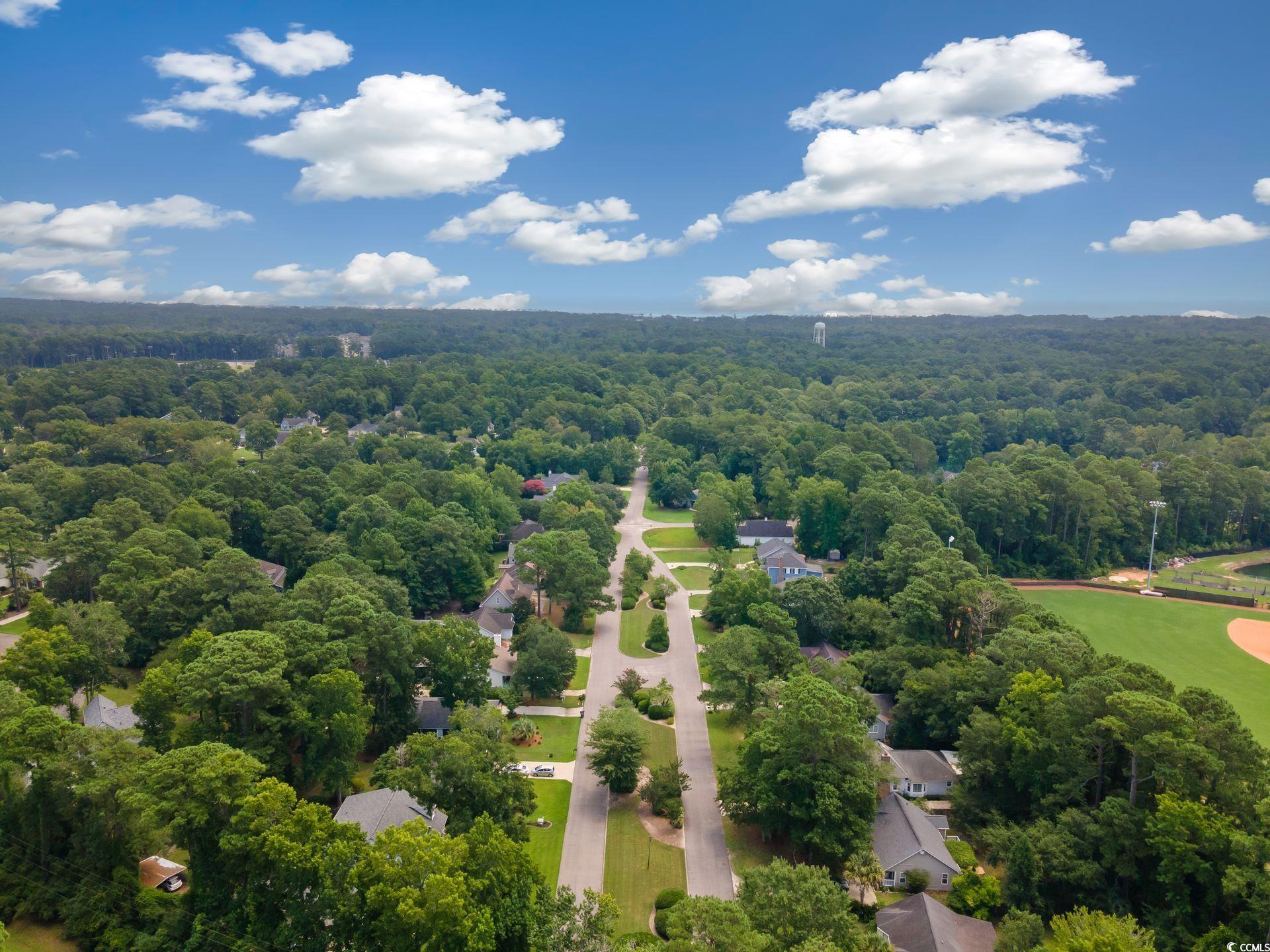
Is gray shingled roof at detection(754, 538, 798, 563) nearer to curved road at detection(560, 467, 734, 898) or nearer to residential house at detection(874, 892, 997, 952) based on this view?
curved road at detection(560, 467, 734, 898)

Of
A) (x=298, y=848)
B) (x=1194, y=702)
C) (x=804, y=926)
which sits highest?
(x=1194, y=702)

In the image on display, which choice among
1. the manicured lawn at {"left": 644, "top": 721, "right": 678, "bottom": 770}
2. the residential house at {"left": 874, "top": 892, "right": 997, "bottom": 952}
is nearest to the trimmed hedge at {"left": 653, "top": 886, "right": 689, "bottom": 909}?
the residential house at {"left": 874, "top": 892, "right": 997, "bottom": 952}

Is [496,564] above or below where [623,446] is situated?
below

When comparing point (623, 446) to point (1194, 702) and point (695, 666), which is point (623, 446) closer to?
point (695, 666)

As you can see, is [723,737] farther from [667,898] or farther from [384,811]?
[384,811]

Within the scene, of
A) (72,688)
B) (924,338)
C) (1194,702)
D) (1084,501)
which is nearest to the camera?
(1194,702)

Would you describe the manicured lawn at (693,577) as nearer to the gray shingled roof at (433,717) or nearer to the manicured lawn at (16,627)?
the gray shingled roof at (433,717)

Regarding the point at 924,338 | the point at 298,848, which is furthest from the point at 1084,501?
the point at 924,338

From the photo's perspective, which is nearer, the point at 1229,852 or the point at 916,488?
the point at 1229,852
